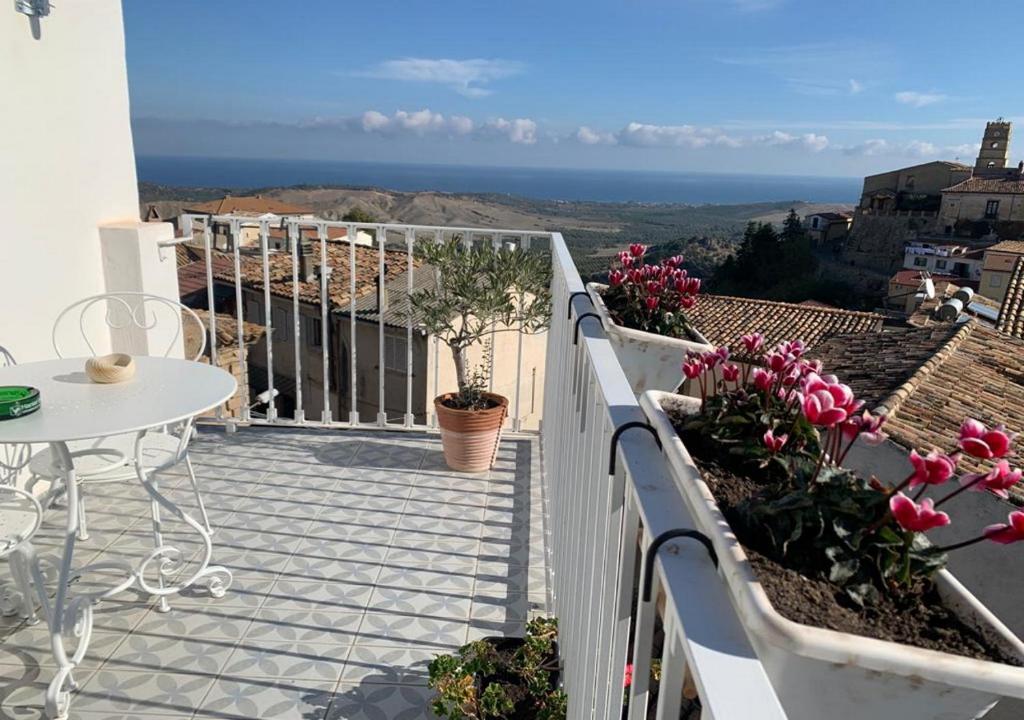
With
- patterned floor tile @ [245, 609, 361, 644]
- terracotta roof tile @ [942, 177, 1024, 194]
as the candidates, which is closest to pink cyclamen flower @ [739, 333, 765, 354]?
patterned floor tile @ [245, 609, 361, 644]

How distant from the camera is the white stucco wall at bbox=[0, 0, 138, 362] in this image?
3.01 meters

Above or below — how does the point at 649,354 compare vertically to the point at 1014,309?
above

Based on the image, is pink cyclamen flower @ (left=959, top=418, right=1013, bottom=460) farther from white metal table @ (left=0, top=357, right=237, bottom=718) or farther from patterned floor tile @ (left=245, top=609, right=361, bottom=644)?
patterned floor tile @ (left=245, top=609, right=361, bottom=644)

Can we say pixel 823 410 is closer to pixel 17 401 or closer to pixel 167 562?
pixel 17 401

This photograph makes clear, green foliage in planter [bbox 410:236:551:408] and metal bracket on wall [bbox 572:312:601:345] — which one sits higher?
metal bracket on wall [bbox 572:312:601:345]

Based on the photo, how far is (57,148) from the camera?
326 cm

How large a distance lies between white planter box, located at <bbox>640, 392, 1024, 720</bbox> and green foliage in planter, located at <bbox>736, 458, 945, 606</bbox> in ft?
0.33

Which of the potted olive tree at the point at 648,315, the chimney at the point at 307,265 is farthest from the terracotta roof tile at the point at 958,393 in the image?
the chimney at the point at 307,265

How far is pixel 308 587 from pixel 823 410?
2.34 meters

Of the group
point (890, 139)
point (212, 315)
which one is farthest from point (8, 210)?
point (890, 139)

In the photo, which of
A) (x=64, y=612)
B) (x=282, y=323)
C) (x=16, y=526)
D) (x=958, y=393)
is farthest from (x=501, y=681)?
(x=282, y=323)

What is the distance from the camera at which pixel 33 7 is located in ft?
10.1

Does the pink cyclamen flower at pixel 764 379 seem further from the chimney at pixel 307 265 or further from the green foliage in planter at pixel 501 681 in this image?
the chimney at pixel 307 265

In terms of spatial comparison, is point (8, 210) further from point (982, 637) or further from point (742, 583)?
point (982, 637)
